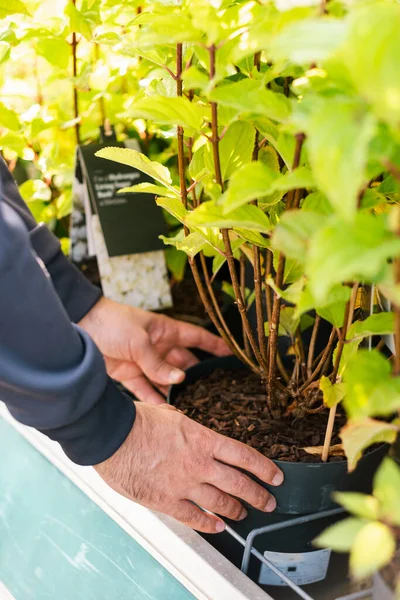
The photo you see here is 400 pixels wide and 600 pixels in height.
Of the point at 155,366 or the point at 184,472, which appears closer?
the point at 184,472

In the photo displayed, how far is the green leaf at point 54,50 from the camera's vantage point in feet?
3.15

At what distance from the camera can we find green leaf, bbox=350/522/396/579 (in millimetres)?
330

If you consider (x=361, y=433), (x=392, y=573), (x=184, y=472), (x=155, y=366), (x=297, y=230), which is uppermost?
(x=297, y=230)

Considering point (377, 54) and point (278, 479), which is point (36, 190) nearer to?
point (278, 479)

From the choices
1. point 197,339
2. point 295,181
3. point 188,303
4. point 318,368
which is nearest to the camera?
point 295,181

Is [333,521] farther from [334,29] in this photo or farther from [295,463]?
[334,29]

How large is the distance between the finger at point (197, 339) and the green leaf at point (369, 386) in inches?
26.4

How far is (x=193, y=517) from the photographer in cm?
69

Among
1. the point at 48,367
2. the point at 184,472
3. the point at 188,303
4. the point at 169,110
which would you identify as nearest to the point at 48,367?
the point at 48,367

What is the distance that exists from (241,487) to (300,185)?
1.23ft

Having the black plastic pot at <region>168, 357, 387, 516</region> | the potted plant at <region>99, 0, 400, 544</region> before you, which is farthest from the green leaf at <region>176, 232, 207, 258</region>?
the black plastic pot at <region>168, 357, 387, 516</region>

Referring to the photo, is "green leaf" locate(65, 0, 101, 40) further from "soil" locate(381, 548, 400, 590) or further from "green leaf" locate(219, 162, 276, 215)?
"soil" locate(381, 548, 400, 590)

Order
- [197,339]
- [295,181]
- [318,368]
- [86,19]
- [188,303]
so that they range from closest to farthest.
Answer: [295,181] → [318,368] → [86,19] → [197,339] → [188,303]

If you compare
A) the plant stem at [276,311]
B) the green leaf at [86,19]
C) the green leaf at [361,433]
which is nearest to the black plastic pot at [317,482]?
the plant stem at [276,311]
